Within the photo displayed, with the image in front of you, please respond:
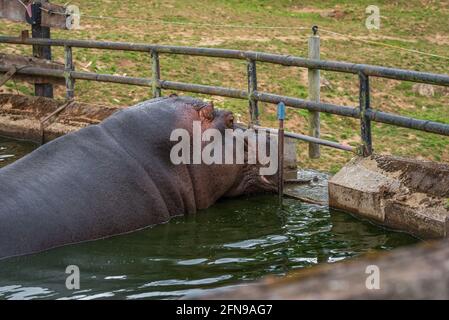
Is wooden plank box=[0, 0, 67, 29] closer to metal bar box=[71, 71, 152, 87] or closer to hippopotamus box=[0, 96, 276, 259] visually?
metal bar box=[71, 71, 152, 87]

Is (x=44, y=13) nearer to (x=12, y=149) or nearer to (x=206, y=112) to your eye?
Answer: (x=12, y=149)

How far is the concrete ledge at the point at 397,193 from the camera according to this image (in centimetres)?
596

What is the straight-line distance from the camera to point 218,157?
685 cm

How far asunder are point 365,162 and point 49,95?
4830mm

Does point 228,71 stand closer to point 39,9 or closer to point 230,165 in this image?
point 39,9

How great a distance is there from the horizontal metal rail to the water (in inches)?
30.0

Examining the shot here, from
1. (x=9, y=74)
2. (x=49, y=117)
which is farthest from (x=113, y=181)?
(x=9, y=74)

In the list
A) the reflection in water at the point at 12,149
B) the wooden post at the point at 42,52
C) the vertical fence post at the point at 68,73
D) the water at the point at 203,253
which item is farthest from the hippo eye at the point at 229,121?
the wooden post at the point at 42,52

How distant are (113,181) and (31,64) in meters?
4.68

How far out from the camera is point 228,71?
45.1 ft

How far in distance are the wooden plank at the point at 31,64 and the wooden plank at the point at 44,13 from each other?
1.36ft

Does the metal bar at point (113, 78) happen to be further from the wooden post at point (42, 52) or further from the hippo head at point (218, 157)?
the hippo head at point (218, 157)
